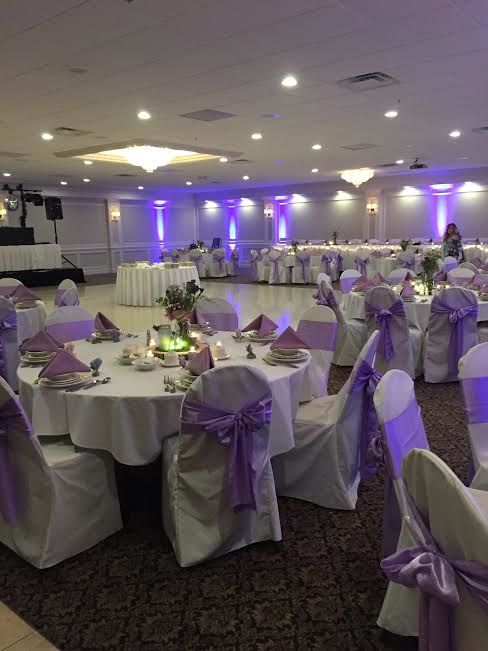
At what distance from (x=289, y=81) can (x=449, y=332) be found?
293 cm

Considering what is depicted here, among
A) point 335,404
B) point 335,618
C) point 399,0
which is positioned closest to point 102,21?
point 399,0

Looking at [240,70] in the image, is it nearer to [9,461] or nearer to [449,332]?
[449,332]

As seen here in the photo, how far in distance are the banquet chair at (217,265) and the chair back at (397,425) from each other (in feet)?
50.3

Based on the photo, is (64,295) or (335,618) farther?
(64,295)

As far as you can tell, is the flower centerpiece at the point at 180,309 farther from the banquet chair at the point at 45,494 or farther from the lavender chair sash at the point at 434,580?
the lavender chair sash at the point at 434,580

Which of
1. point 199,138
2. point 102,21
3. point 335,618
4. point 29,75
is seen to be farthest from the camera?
point 199,138

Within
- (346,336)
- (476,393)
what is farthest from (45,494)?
(346,336)

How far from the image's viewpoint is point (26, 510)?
102 inches

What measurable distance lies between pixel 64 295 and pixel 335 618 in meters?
4.49

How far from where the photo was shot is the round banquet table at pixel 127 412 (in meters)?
2.62

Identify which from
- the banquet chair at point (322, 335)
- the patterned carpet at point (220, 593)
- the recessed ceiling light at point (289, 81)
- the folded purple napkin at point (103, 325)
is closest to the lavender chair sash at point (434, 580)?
the patterned carpet at point (220, 593)

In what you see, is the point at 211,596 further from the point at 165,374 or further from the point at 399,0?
the point at 399,0

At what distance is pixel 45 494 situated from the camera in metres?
2.52

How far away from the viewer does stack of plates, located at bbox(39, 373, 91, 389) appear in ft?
9.01
